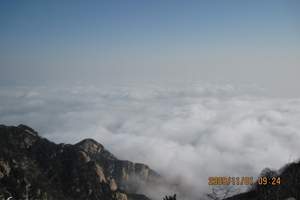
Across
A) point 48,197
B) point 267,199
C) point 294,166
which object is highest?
point 294,166

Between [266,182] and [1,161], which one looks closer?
[266,182]

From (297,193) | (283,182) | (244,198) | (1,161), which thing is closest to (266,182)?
(283,182)

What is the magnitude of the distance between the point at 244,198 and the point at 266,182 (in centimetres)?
1611

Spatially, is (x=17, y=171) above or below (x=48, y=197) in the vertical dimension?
above

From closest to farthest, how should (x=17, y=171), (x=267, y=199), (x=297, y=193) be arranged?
(x=297, y=193), (x=267, y=199), (x=17, y=171)

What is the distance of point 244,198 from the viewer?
127 m

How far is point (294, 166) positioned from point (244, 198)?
923 inches

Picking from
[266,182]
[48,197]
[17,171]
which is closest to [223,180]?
[266,182]

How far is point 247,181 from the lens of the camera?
138 metres

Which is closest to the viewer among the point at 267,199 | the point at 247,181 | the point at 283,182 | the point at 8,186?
the point at 267,199

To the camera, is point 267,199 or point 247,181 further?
point 247,181

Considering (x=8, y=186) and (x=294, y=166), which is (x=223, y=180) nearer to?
(x=294, y=166)

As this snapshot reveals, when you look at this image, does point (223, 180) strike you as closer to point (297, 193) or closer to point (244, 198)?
point (244, 198)

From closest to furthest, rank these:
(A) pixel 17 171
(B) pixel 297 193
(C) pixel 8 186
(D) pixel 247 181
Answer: (B) pixel 297 193 → (D) pixel 247 181 → (C) pixel 8 186 → (A) pixel 17 171
